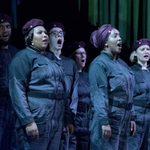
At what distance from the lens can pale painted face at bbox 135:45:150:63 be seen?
202 inches

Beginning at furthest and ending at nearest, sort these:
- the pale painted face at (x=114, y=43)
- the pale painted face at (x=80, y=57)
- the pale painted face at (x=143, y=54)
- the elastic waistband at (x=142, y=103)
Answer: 1. the pale painted face at (x=80, y=57)
2. the pale painted face at (x=143, y=54)
3. the elastic waistband at (x=142, y=103)
4. the pale painted face at (x=114, y=43)

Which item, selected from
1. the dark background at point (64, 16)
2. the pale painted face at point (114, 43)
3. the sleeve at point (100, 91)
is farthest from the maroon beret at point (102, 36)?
the dark background at point (64, 16)

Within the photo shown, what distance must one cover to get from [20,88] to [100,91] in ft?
2.22

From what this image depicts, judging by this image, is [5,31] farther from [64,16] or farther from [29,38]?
[64,16]

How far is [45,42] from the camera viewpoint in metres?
3.90

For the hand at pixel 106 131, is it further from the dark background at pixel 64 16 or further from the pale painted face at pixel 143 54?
the dark background at pixel 64 16

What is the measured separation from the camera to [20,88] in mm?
3641

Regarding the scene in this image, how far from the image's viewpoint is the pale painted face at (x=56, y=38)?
477 cm

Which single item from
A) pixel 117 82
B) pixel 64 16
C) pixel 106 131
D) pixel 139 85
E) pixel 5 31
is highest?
pixel 64 16

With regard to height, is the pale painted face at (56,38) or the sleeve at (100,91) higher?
the pale painted face at (56,38)

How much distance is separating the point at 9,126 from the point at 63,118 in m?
0.64

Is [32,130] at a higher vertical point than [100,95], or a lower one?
lower

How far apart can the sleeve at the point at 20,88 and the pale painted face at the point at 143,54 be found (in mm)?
1737

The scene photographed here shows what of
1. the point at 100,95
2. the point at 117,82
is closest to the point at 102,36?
the point at 117,82
